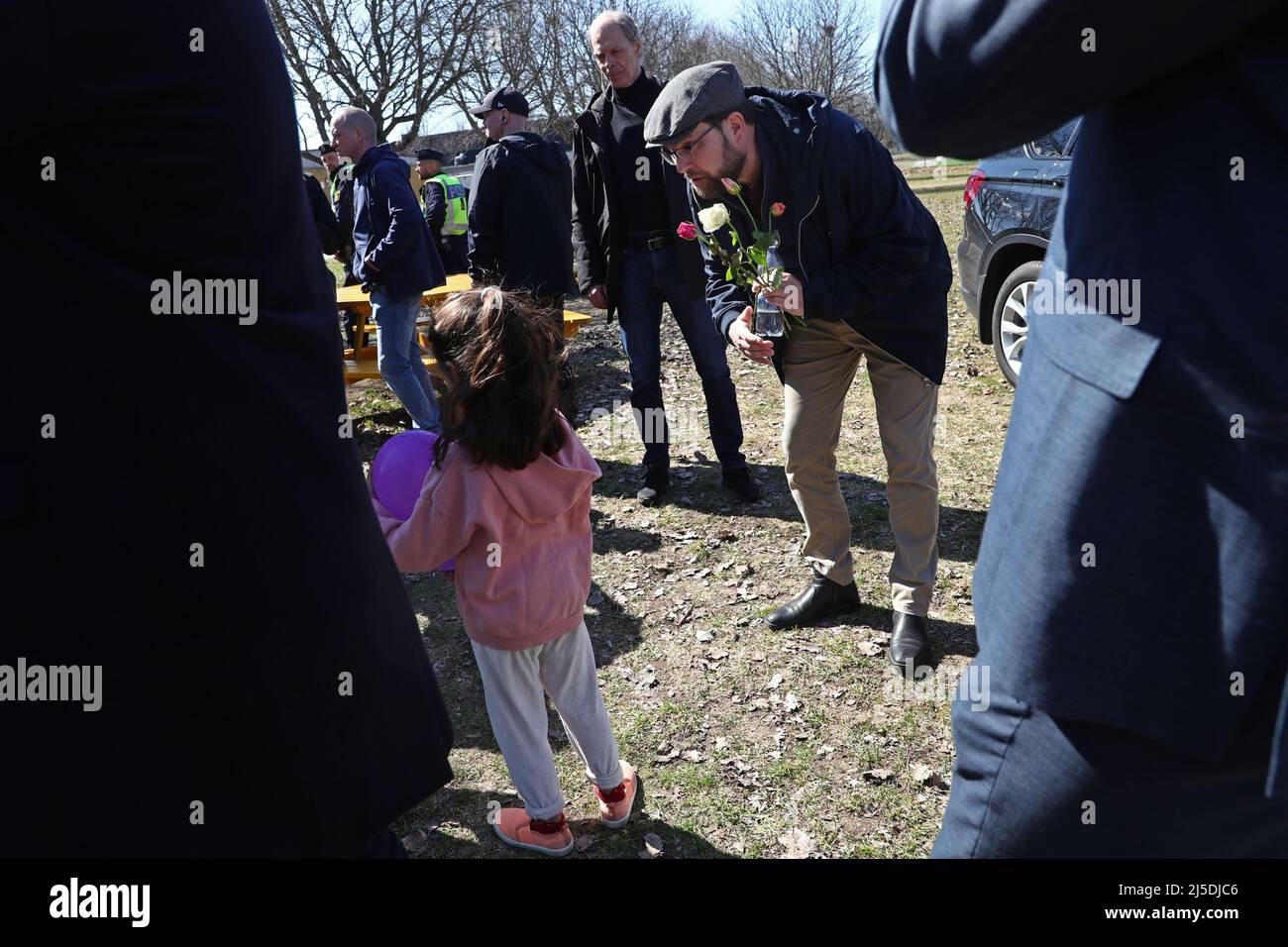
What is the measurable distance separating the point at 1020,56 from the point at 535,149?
19.5 feet

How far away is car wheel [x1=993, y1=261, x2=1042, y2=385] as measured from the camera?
6.92m

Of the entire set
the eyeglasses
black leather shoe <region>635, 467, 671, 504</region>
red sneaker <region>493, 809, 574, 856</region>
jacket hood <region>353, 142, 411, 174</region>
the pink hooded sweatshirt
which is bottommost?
red sneaker <region>493, 809, 574, 856</region>

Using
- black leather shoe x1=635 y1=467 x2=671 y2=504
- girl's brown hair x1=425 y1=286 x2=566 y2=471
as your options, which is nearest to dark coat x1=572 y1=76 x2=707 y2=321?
black leather shoe x1=635 y1=467 x2=671 y2=504

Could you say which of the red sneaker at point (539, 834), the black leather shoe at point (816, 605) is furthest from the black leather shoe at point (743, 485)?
the red sneaker at point (539, 834)

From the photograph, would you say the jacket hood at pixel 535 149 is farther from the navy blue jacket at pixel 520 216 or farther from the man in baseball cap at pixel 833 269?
the man in baseball cap at pixel 833 269

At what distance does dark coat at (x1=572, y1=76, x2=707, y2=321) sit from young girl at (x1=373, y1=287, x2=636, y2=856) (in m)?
2.84

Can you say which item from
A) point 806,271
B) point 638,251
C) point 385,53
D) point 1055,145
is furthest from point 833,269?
point 385,53

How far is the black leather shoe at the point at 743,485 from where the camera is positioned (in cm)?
579

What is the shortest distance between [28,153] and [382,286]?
5.86 m

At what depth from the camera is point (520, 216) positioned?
21.6 feet

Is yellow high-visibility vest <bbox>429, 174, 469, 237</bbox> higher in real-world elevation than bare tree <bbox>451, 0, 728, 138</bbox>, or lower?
lower

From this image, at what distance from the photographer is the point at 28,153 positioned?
3.76 feet

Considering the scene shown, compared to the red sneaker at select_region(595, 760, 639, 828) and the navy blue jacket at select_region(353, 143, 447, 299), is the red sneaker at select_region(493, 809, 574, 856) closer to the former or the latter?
the red sneaker at select_region(595, 760, 639, 828)

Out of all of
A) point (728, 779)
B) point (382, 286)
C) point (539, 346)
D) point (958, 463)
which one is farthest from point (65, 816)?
point (382, 286)
